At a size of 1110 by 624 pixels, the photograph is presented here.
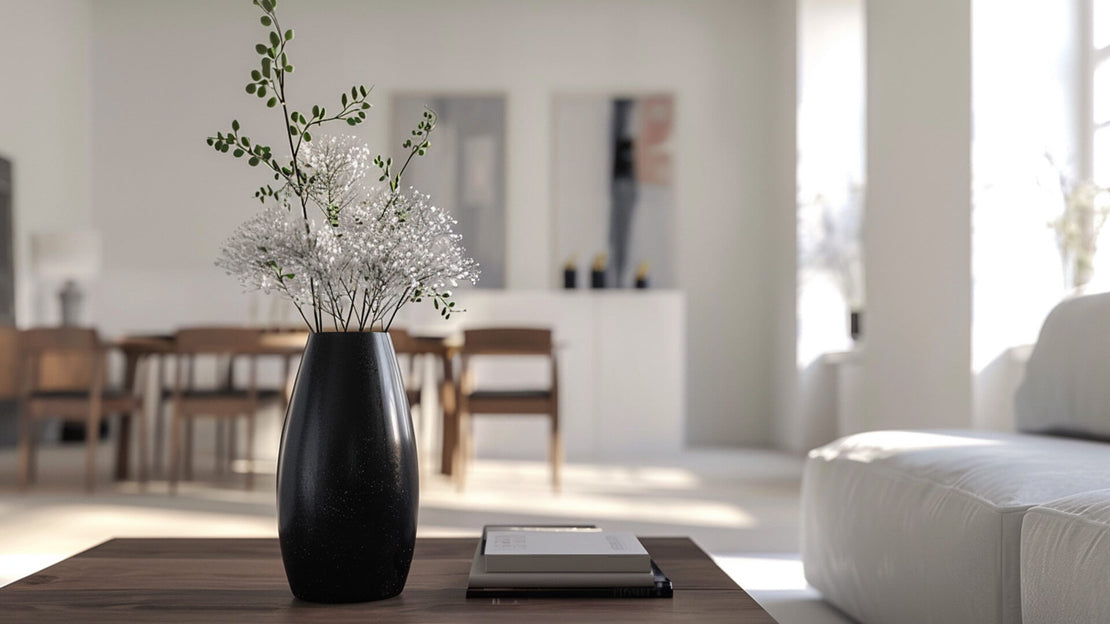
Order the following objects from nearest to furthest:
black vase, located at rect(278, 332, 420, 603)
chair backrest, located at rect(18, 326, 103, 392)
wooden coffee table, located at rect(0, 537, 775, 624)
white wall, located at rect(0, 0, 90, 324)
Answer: wooden coffee table, located at rect(0, 537, 775, 624) → black vase, located at rect(278, 332, 420, 603) → chair backrest, located at rect(18, 326, 103, 392) → white wall, located at rect(0, 0, 90, 324)

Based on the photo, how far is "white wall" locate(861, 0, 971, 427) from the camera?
4.26 metres

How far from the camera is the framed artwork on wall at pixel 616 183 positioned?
7766 mm

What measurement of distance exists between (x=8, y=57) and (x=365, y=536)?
669 centimetres

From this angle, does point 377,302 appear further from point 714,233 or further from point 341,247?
point 714,233

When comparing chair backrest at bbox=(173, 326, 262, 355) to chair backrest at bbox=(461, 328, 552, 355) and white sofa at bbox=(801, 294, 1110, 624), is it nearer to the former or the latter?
chair backrest at bbox=(461, 328, 552, 355)

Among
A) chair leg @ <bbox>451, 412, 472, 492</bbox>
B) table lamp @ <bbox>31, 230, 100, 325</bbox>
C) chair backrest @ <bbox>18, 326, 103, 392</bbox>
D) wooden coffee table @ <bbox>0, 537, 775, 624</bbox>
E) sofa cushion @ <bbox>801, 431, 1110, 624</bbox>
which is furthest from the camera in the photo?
table lamp @ <bbox>31, 230, 100, 325</bbox>

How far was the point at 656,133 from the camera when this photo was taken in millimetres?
7848

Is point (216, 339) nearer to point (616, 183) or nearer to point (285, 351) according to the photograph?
point (285, 351)

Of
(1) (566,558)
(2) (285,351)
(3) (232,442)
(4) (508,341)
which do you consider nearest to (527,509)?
(4) (508,341)

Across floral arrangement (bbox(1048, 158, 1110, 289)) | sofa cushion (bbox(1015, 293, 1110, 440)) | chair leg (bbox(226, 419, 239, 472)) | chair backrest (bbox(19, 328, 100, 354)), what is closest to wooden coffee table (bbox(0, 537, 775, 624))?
sofa cushion (bbox(1015, 293, 1110, 440))

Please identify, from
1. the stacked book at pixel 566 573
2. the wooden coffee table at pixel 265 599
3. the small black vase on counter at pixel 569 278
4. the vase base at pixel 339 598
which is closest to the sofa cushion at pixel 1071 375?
the wooden coffee table at pixel 265 599

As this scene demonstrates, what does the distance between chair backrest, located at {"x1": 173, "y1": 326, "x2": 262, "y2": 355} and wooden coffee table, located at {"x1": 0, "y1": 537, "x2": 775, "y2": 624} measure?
3459 millimetres

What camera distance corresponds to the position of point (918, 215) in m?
4.60

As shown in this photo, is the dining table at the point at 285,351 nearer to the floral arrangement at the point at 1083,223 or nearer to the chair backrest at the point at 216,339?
the chair backrest at the point at 216,339
